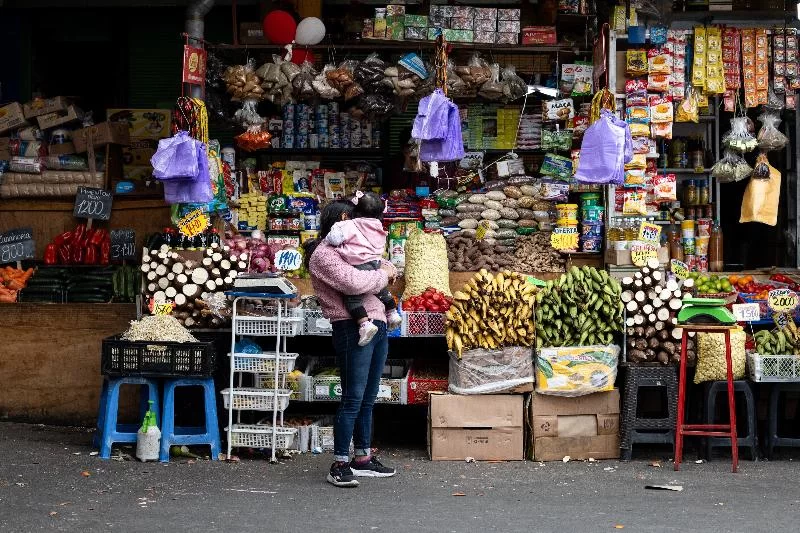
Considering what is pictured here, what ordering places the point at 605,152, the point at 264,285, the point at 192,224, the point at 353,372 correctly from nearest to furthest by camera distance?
the point at 353,372, the point at 264,285, the point at 605,152, the point at 192,224

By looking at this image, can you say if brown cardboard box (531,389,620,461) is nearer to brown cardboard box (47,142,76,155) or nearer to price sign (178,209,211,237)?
price sign (178,209,211,237)

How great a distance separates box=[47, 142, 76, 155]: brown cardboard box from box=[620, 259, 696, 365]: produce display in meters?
5.62

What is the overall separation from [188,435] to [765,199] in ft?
18.5

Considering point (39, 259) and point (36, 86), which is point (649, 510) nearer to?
point (39, 259)

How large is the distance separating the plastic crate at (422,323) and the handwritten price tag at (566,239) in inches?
57.8

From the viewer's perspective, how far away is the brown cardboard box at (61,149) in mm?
11148

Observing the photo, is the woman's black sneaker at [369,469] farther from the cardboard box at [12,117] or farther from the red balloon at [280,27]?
the cardboard box at [12,117]

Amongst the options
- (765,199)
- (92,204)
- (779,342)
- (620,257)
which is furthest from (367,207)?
(765,199)

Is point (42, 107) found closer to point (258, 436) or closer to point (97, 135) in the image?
point (97, 135)

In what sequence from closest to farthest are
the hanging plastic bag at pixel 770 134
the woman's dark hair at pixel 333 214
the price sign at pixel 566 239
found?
the woman's dark hair at pixel 333 214 < the price sign at pixel 566 239 < the hanging plastic bag at pixel 770 134

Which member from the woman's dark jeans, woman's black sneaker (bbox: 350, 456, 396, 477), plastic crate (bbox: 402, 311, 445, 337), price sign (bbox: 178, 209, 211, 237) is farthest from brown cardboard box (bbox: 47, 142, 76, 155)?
woman's black sneaker (bbox: 350, 456, 396, 477)

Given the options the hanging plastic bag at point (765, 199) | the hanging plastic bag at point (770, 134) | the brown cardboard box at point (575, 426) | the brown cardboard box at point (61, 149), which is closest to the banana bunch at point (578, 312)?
the brown cardboard box at point (575, 426)

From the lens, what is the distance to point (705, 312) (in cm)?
817

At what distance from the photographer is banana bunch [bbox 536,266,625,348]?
8.65m
